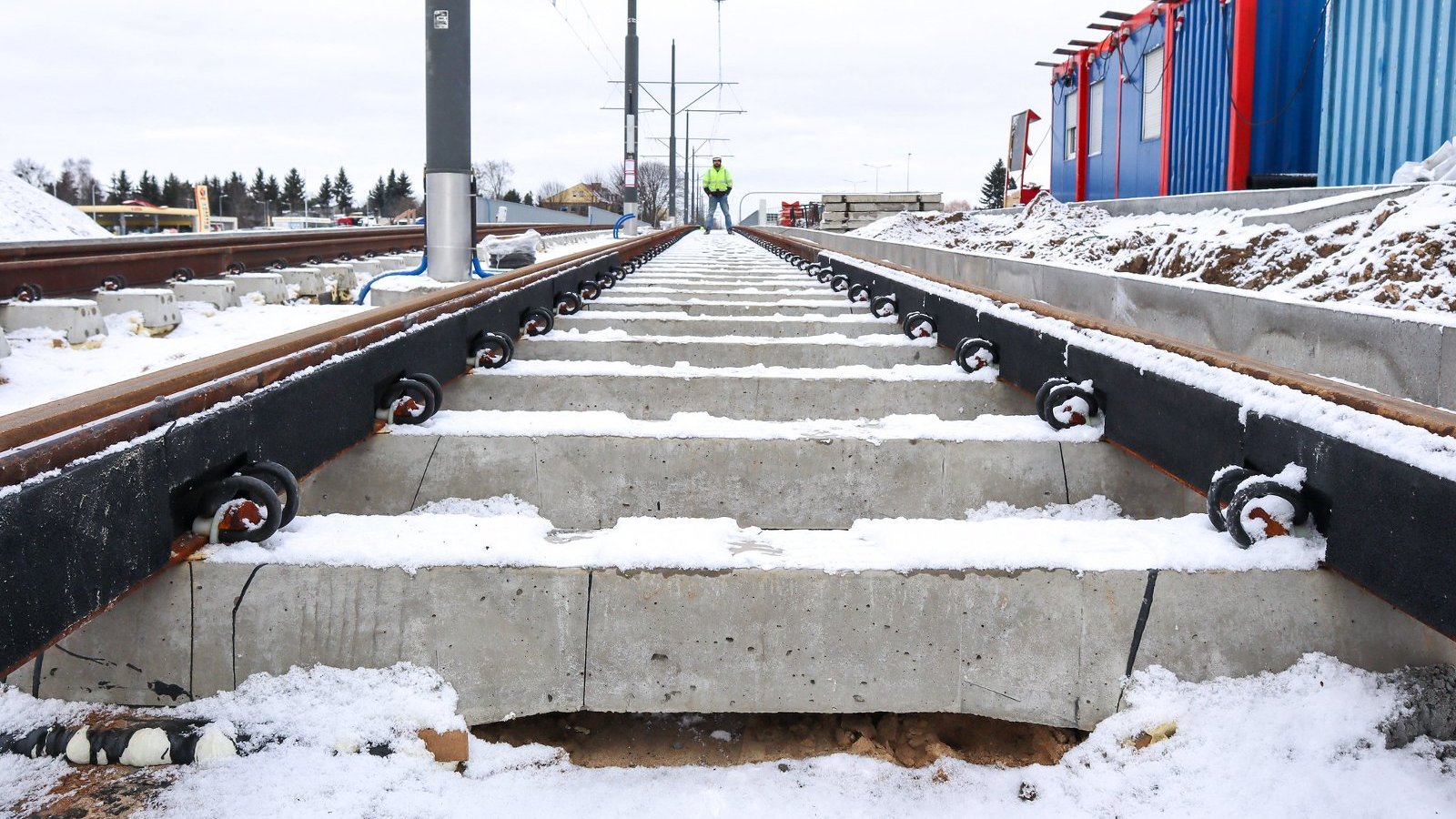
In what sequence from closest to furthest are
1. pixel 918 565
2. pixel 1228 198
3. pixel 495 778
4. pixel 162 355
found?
pixel 495 778, pixel 918 565, pixel 162 355, pixel 1228 198

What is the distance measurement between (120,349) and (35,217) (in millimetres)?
13913

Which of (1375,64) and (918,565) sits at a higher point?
(1375,64)

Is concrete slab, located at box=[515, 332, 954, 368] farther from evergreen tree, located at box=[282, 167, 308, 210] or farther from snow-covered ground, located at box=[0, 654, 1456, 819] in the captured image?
evergreen tree, located at box=[282, 167, 308, 210]

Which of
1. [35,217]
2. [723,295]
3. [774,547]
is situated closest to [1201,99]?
[723,295]

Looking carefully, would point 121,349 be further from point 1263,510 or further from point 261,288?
point 1263,510

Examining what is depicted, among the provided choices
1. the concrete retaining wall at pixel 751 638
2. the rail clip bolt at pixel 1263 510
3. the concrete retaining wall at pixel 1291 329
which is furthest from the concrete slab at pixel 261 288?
the rail clip bolt at pixel 1263 510

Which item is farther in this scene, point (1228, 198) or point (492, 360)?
point (1228, 198)

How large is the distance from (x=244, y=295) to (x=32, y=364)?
4392 millimetres

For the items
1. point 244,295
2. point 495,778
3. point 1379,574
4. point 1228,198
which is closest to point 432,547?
point 495,778

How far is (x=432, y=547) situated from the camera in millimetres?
1808

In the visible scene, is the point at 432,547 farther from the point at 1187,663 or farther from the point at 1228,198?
the point at 1228,198

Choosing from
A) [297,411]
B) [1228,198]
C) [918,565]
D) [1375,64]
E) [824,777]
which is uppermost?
[1375,64]

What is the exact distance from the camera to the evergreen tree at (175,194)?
367ft

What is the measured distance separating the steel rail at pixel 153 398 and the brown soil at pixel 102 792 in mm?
432
